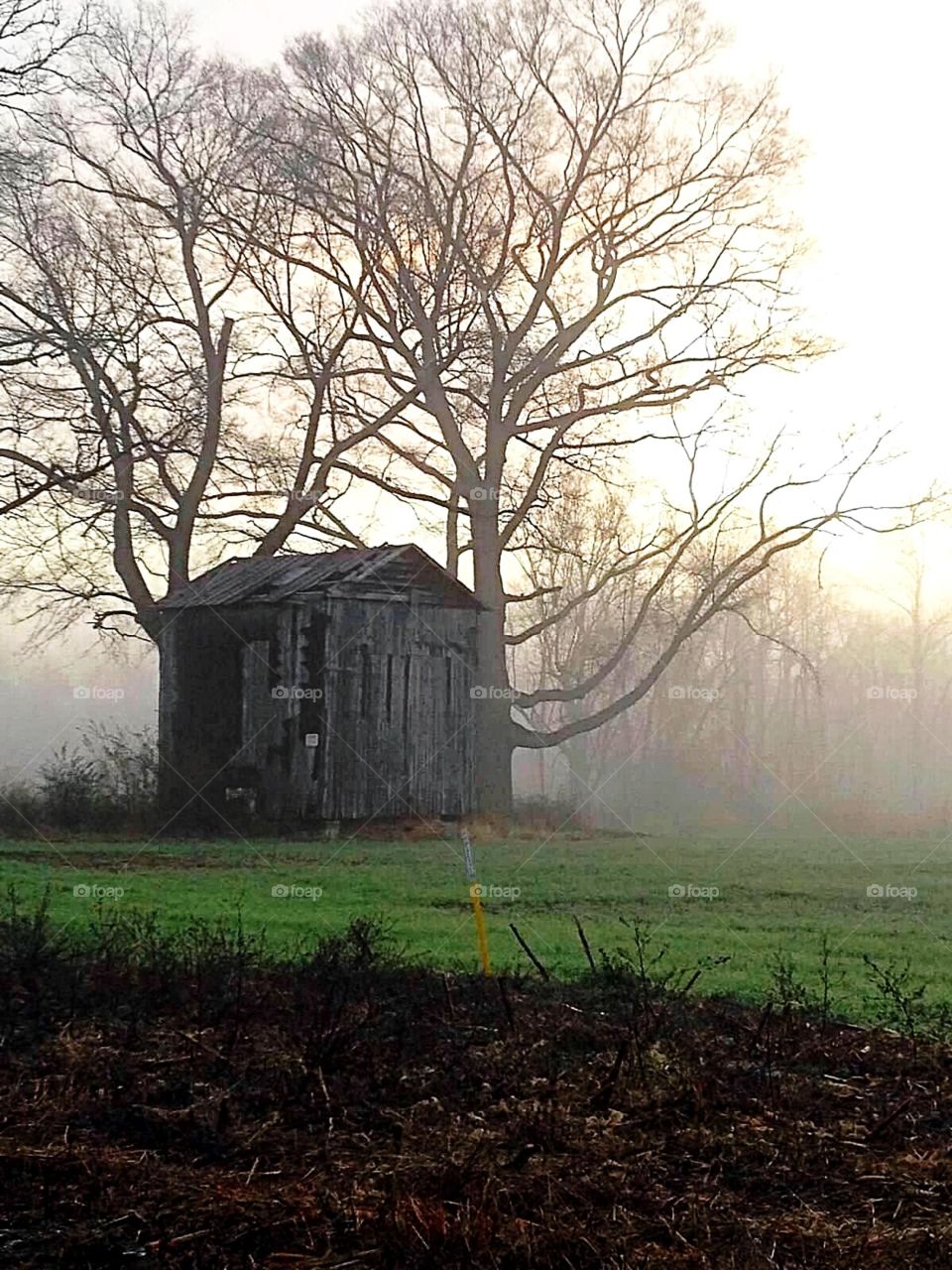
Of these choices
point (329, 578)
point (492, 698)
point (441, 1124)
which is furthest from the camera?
Answer: point (492, 698)

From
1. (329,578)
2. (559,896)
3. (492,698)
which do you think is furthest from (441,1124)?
(492,698)

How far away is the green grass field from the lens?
47.2 feet

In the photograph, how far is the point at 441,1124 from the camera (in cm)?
806

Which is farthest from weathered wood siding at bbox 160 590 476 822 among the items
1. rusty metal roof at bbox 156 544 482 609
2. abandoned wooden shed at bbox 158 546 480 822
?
rusty metal roof at bbox 156 544 482 609

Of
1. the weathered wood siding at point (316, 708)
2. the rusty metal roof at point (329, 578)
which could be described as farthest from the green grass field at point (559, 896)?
the rusty metal roof at point (329, 578)

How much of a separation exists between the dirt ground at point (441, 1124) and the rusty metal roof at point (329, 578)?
19.4 m

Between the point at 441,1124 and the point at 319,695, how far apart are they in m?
22.6

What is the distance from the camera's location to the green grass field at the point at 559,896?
1438cm

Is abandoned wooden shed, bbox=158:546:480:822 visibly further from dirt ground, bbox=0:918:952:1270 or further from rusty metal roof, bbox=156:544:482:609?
dirt ground, bbox=0:918:952:1270

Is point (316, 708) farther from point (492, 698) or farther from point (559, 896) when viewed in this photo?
point (559, 896)

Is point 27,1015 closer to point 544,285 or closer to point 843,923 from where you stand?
point 843,923

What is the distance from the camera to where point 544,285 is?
38344 millimetres

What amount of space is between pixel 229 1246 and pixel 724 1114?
286cm

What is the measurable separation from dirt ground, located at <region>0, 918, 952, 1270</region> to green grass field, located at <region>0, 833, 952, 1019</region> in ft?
6.87
